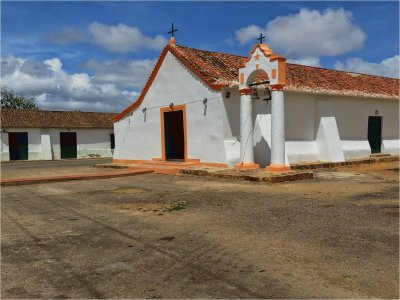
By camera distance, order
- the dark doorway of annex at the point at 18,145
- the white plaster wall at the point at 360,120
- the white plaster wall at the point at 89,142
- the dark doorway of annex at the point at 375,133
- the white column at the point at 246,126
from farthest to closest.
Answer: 1. the white plaster wall at the point at 89,142
2. the dark doorway of annex at the point at 18,145
3. the dark doorway of annex at the point at 375,133
4. the white plaster wall at the point at 360,120
5. the white column at the point at 246,126

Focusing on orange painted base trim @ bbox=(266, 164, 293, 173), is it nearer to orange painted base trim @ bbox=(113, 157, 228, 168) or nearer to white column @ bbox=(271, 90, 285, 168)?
white column @ bbox=(271, 90, 285, 168)

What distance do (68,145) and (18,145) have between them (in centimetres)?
413

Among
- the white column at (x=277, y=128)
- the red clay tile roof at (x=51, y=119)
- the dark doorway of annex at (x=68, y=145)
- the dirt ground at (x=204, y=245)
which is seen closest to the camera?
the dirt ground at (x=204, y=245)

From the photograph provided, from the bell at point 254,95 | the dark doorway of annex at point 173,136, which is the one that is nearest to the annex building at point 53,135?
the dark doorway of annex at point 173,136

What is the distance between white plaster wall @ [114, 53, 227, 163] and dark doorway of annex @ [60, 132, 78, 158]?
51.4 feet

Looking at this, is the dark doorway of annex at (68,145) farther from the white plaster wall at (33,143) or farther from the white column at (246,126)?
the white column at (246,126)

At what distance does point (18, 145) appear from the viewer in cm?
3216

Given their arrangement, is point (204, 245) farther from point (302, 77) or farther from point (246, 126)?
point (302, 77)

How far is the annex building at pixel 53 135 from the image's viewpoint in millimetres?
31822

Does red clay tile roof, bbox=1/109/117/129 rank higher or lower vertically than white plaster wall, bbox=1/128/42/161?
higher

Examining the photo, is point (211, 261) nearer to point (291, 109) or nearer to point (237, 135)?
point (237, 135)

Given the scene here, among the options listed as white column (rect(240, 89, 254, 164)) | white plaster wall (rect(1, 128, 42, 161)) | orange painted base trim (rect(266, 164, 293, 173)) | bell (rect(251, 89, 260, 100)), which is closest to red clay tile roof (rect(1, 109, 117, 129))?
white plaster wall (rect(1, 128, 42, 161))

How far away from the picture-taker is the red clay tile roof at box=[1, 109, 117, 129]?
105ft

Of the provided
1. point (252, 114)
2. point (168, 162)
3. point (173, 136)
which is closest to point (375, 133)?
point (252, 114)
